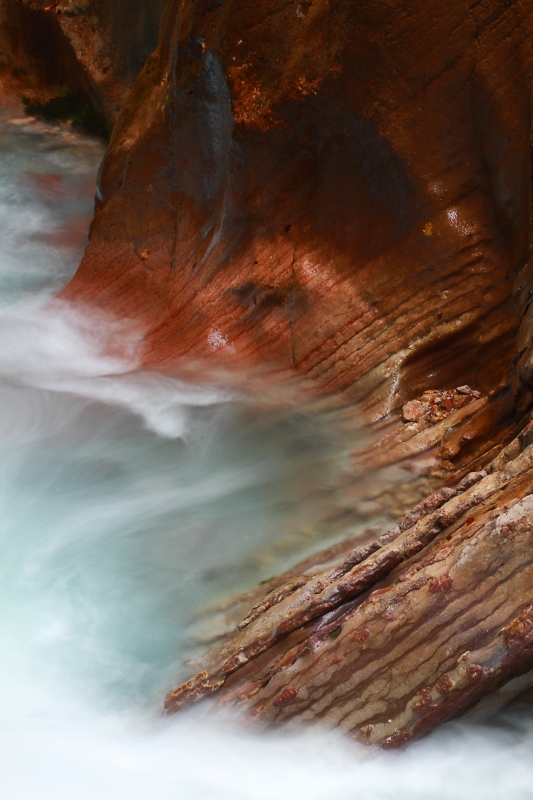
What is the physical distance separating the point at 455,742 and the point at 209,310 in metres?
3.93

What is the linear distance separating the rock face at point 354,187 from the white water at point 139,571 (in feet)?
2.11

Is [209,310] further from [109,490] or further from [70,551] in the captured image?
[70,551]

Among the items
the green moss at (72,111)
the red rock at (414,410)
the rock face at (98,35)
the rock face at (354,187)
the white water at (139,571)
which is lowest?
the white water at (139,571)

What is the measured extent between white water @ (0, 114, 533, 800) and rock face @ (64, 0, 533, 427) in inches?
25.3

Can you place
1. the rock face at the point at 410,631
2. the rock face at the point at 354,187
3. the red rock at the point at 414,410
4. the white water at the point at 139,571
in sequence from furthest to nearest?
the red rock at the point at 414,410, the rock face at the point at 354,187, the white water at the point at 139,571, the rock face at the point at 410,631

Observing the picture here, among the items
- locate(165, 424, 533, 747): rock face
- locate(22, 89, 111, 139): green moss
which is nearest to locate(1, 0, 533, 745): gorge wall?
locate(165, 424, 533, 747): rock face

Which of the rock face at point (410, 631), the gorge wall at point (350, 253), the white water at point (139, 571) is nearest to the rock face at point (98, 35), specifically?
the gorge wall at point (350, 253)

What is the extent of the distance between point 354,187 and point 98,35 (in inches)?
194

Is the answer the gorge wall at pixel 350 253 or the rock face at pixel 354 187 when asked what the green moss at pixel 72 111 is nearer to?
the gorge wall at pixel 350 253

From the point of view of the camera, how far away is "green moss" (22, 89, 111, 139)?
33.7 feet

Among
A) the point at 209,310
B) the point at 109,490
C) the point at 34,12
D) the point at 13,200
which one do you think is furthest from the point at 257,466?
the point at 34,12

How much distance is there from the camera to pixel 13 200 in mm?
9188

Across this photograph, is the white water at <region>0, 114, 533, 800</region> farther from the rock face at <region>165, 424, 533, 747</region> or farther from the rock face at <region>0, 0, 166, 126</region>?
the rock face at <region>0, 0, 166, 126</region>

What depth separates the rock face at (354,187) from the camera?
5.14 metres
